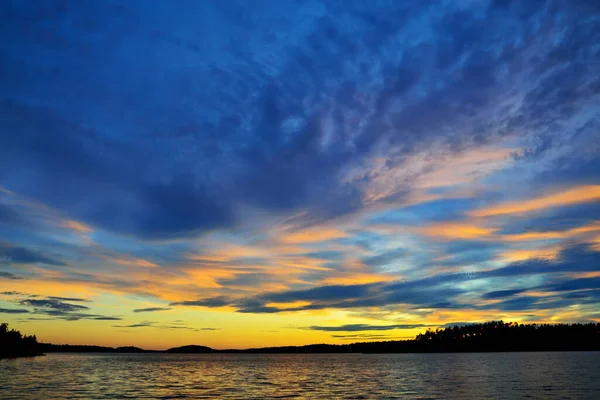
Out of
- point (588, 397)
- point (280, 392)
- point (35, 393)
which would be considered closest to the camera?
point (588, 397)

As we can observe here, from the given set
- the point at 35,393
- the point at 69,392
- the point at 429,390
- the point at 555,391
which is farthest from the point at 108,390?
the point at 555,391

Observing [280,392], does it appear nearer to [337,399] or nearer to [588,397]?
[337,399]

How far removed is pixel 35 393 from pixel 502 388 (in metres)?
72.7

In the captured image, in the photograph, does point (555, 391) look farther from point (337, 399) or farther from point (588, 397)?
point (337, 399)

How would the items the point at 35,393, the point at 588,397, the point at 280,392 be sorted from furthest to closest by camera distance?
1. the point at 280,392
2. the point at 35,393
3. the point at 588,397

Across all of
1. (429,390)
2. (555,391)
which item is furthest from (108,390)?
(555,391)

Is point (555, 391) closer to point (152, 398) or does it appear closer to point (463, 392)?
point (463, 392)

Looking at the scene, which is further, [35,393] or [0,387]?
[0,387]

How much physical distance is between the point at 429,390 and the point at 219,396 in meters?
34.1

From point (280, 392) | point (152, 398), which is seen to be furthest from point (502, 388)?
point (152, 398)

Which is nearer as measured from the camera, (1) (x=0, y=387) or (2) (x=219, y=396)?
(2) (x=219, y=396)

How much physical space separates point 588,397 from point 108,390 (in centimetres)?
7158

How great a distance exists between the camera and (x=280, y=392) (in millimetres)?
73875

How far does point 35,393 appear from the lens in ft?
218
